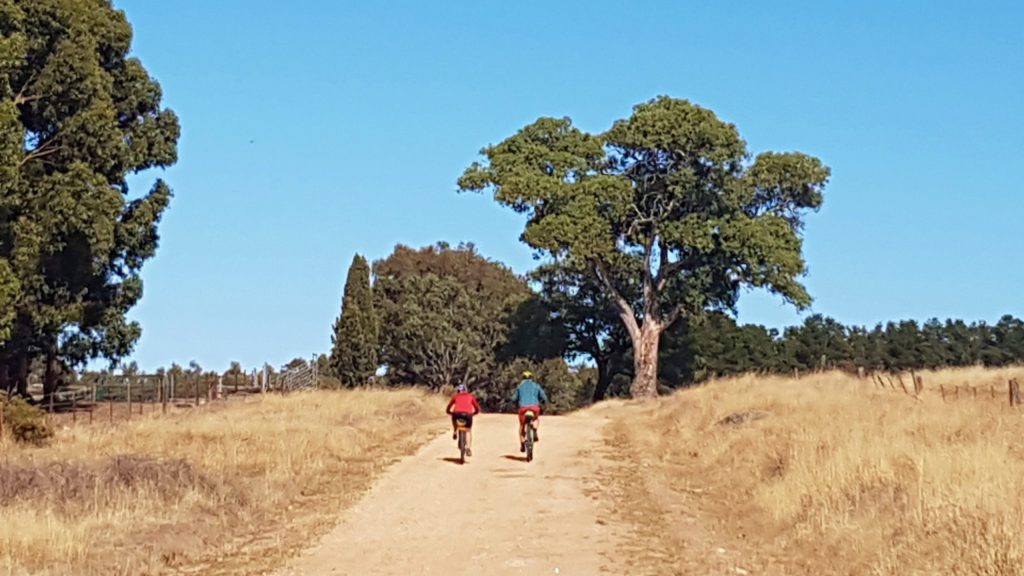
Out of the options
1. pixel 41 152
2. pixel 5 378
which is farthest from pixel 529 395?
pixel 5 378

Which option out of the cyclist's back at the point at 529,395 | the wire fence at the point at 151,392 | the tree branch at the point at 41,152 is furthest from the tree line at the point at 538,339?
the cyclist's back at the point at 529,395

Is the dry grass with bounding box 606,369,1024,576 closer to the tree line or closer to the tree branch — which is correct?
the tree branch

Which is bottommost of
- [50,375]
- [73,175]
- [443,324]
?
[50,375]

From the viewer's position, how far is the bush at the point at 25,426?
26000 millimetres

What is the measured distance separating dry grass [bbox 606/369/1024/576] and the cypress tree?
33.3 metres

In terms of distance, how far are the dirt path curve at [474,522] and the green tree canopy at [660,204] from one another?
80.6 feet

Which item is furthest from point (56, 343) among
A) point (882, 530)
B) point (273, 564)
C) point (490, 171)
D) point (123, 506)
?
point (882, 530)

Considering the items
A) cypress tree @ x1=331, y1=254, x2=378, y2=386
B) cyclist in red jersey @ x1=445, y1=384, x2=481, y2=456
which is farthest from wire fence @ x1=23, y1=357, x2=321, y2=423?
cyclist in red jersey @ x1=445, y1=384, x2=481, y2=456

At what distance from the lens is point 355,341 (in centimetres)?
5847

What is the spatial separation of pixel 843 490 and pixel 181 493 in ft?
29.4

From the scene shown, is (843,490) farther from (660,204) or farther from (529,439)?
(660,204)

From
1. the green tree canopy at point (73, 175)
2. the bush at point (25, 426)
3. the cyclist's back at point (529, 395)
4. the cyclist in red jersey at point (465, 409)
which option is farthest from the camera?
the green tree canopy at point (73, 175)

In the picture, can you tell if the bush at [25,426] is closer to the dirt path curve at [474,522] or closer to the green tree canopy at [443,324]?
the dirt path curve at [474,522]

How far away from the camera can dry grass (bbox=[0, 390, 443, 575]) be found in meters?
12.8
